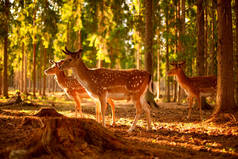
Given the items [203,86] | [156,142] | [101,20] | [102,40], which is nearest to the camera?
[156,142]

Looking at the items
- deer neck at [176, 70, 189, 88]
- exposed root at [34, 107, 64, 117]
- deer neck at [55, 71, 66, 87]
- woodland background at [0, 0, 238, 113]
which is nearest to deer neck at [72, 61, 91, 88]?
exposed root at [34, 107, 64, 117]

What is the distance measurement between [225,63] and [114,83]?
157 inches

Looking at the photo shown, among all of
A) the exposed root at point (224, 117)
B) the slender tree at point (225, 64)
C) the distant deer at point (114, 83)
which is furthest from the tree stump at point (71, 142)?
the slender tree at point (225, 64)

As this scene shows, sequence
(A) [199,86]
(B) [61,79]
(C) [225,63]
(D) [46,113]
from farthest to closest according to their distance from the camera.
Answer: (A) [199,86] → (B) [61,79] → (C) [225,63] → (D) [46,113]

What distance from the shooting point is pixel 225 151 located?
15.2 feet

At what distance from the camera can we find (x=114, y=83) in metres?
7.44

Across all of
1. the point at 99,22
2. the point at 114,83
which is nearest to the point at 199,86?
the point at 114,83

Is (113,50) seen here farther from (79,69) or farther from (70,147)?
(70,147)

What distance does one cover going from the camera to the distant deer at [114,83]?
7.39 m

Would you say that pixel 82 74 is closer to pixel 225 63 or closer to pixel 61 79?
pixel 61 79

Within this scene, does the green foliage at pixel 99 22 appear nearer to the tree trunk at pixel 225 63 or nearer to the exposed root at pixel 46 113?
the tree trunk at pixel 225 63

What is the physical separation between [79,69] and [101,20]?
859cm

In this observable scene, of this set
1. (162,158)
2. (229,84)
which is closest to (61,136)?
(162,158)

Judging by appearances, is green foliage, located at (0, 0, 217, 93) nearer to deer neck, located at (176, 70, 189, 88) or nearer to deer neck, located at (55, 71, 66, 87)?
deer neck, located at (176, 70, 189, 88)
